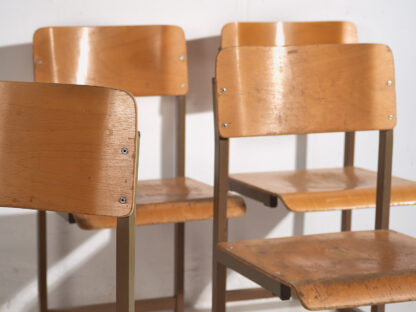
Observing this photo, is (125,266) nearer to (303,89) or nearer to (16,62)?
(303,89)

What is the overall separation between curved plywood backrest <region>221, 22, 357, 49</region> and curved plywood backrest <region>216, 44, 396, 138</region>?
0.56 m

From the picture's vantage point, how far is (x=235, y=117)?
1.82 m

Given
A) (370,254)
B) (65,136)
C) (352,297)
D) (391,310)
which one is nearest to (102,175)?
(65,136)

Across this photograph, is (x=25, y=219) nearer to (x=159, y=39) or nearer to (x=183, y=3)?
(x=159, y=39)

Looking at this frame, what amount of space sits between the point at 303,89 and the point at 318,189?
359 mm

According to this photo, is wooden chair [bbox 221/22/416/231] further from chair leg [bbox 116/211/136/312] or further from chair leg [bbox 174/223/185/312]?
chair leg [bbox 116/211/136/312]

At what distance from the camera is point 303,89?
74.3 inches

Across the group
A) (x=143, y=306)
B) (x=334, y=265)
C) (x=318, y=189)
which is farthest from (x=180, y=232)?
(x=334, y=265)

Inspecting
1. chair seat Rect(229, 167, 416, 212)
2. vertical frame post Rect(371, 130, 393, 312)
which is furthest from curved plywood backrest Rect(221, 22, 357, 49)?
vertical frame post Rect(371, 130, 393, 312)

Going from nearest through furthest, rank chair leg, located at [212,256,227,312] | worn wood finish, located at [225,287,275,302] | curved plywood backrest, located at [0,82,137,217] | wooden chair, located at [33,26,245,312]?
curved plywood backrest, located at [0,82,137,217], chair leg, located at [212,256,227,312], wooden chair, located at [33,26,245,312], worn wood finish, located at [225,287,275,302]

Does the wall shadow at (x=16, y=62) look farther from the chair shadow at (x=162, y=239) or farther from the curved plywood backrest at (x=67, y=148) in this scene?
the curved plywood backrest at (x=67, y=148)

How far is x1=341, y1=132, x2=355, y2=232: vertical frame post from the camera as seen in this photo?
2629 millimetres

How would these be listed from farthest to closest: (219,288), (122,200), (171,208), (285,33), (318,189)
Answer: (285,33) → (318,189) → (171,208) → (219,288) → (122,200)

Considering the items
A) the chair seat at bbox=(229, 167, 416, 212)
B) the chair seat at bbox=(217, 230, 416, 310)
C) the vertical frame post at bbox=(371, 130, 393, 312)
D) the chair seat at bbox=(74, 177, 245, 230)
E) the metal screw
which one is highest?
the metal screw
